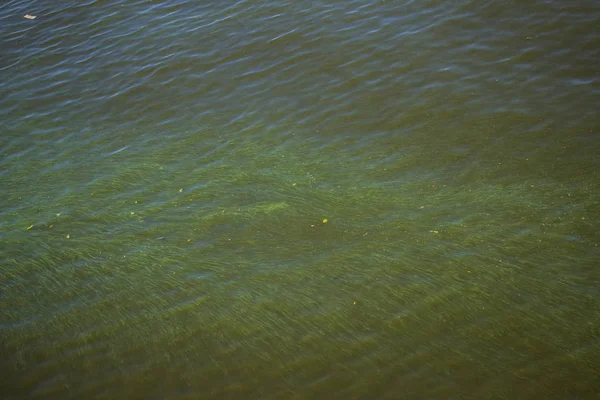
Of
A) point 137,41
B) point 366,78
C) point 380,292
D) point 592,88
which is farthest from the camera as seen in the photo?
point 137,41

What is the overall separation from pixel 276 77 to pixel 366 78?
1077 mm

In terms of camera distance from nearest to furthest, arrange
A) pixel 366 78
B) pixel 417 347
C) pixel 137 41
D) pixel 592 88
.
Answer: pixel 417 347, pixel 592 88, pixel 366 78, pixel 137 41

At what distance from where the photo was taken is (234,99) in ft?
19.6

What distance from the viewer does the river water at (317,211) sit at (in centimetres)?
334

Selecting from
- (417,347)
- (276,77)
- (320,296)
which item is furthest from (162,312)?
(276,77)

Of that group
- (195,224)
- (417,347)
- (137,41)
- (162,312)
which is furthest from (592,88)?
(137,41)

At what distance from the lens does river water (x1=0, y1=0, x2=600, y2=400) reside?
11.0 ft

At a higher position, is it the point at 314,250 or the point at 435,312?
the point at 314,250

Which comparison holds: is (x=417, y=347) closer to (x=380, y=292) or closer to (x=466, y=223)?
(x=380, y=292)

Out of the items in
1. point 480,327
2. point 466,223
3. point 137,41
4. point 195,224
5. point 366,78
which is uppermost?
point 137,41

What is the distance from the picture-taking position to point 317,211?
14.4 ft

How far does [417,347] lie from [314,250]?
1125mm

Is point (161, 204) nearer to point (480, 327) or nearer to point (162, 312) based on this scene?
point (162, 312)

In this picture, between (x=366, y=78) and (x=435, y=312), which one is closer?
(x=435, y=312)
